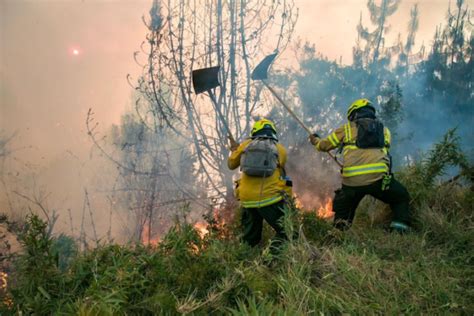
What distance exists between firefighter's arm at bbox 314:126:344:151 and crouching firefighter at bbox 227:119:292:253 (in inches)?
27.6

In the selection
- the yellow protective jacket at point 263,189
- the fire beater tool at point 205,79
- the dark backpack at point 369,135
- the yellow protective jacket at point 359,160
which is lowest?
the yellow protective jacket at point 263,189

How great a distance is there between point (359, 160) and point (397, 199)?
25.6 inches

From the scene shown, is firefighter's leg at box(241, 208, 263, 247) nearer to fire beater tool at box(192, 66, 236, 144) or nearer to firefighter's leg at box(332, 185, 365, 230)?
firefighter's leg at box(332, 185, 365, 230)

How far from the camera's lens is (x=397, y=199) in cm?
406

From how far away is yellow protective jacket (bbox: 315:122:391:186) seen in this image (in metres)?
3.95

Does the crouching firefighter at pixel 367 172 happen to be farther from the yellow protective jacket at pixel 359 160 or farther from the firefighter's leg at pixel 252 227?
the firefighter's leg at pixel 252 227

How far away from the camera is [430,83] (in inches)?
408

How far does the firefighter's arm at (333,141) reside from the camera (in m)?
4.30

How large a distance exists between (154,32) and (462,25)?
362 inches

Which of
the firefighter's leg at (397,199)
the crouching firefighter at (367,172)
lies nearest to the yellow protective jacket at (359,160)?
the crouching firefighter at (367,172)

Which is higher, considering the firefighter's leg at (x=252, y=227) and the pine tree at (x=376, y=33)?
the pine tree at (x=376, y=33)

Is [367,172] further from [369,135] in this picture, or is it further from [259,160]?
[259,160]


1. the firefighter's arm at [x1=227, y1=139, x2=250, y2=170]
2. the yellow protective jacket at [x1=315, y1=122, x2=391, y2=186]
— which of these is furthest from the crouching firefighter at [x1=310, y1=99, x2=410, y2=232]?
the firefighter's arm at [x1=227, y1=139, x2=250, y2=170]

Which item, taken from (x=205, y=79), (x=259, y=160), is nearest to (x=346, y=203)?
(x=259, y=160)
